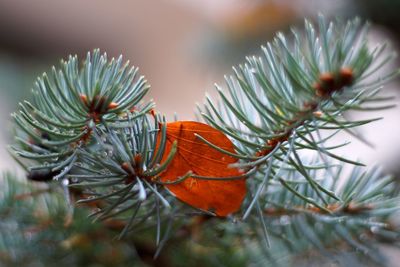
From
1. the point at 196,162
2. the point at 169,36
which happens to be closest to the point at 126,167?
the point at 196,162

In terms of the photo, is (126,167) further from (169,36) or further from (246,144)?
(169,36)

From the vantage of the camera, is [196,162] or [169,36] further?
[169,36]

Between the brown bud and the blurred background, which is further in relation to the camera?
the blurred background

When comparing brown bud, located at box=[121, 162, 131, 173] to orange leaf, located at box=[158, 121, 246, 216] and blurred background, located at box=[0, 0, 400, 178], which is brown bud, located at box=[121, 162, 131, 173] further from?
blurred background, located at box=[0, 0, 400, 178]

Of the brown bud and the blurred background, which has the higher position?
the blurred background

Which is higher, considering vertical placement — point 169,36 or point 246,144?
point 169,36

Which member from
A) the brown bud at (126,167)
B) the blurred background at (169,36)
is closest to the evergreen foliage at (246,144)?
the brown bud at (126,167)

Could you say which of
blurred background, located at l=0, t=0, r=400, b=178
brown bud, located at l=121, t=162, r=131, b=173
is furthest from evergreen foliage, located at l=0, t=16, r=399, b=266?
blurred background, located at l=0, t=0, r=400, b=178
